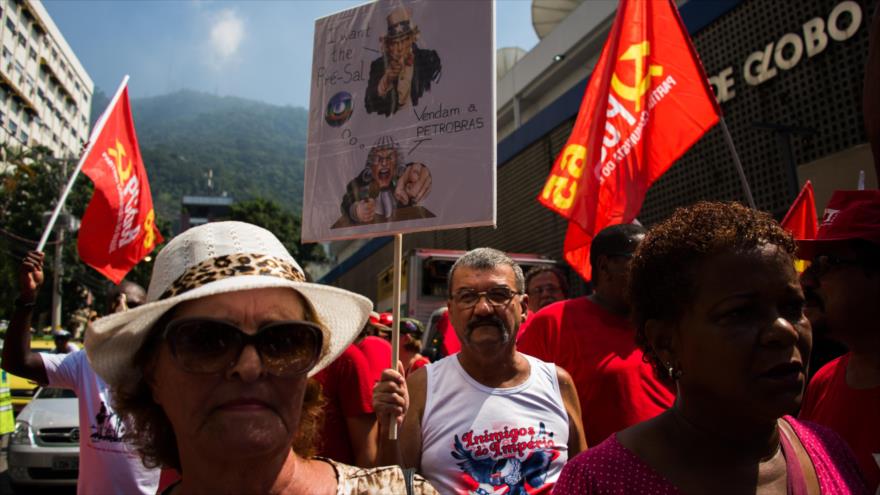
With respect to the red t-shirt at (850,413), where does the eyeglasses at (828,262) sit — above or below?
above

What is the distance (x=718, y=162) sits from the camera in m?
11.9

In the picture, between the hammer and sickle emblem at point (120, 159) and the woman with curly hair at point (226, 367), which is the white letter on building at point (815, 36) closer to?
the hammer and sickle emblem at point (120, 159)

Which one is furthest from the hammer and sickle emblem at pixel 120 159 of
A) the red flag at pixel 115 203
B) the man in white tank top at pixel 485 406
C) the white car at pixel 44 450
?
the man in white tank top at pixel 485 406

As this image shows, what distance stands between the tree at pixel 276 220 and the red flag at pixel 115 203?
49549 mm

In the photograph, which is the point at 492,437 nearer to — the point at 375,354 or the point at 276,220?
the point at 375,354

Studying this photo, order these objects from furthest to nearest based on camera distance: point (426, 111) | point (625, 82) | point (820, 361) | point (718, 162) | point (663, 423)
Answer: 1. point (718, 162)
2. point (625, 82)
3. point (820, 361)
4. point (426, 111)
5. point (663, 423)

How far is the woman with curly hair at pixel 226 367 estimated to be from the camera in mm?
1490

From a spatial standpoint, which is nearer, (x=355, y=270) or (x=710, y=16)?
(x=710, y=16)

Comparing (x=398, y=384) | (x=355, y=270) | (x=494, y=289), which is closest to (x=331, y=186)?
(x=494, y=289)

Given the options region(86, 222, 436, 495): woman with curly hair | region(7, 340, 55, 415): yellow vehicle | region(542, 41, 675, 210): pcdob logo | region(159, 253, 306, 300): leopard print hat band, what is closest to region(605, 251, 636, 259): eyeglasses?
region(542, 41, 675, 210): pcdob logo

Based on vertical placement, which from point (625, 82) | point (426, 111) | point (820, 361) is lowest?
point (820, 361)

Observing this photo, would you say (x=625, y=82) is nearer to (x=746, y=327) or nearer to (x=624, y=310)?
(x=624, y=310)

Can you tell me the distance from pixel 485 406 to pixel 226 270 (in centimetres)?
154

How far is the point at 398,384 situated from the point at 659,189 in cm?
1222
